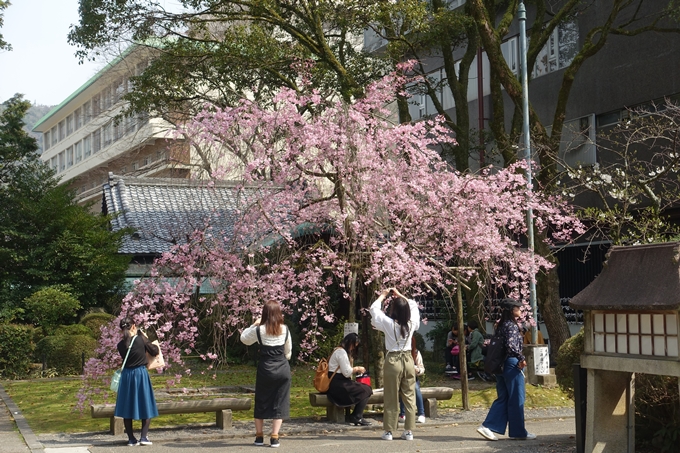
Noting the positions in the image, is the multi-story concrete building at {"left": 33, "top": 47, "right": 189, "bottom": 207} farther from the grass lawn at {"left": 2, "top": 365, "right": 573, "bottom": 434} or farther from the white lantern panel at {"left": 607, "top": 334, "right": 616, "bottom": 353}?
the white lantern panel at {"left": 607, "top": 334, "right": 616, "bottom": 353}

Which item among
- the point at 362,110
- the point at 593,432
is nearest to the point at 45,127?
the point at 362,110

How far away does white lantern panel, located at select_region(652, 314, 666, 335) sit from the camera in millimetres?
7623

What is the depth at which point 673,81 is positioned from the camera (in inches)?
789

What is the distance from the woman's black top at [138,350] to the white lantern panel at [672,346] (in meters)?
6.44

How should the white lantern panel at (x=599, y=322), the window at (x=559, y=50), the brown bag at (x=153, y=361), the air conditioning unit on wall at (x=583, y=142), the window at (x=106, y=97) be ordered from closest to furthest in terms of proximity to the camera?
1. the white lantern panel at (x=599, y=322)
2. the brown bag at (x=153, y=361)
3. the air conditioning unit on wall at (x=583, y=142)
4. the window at (x=559, y=50)
5. the window at (x=106, y=97)

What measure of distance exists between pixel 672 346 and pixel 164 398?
10.6 metres

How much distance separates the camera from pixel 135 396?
10445 millimetres

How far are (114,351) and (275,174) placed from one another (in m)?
3.72

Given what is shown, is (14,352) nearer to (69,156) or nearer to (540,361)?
(540,361)

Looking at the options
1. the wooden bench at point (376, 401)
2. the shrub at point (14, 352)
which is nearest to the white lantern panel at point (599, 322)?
the wooden bench at point (376, 401)

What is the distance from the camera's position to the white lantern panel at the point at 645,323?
778 centimetres

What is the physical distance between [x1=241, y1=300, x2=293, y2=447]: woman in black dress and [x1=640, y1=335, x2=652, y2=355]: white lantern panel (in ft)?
14.2

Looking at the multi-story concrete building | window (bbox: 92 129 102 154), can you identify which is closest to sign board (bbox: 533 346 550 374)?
the multi-story concrete building

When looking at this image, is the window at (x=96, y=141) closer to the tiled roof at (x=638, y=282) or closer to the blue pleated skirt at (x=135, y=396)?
the blue pleated skirt at (x=135, y=396)
